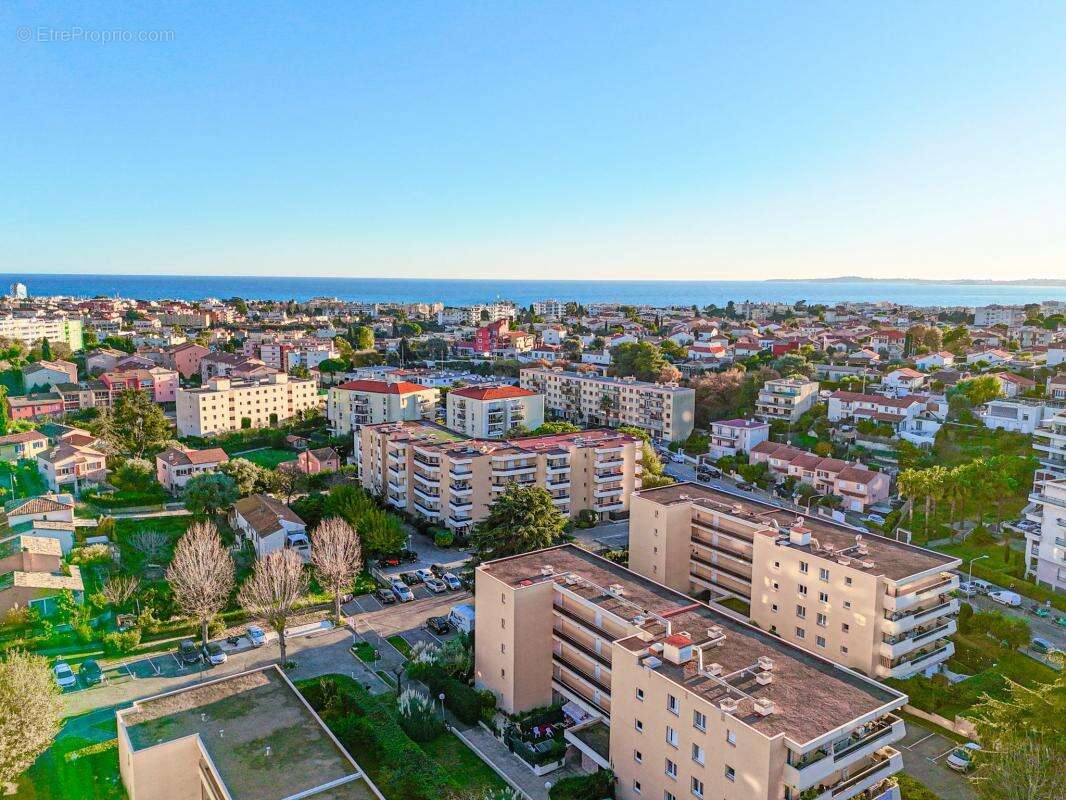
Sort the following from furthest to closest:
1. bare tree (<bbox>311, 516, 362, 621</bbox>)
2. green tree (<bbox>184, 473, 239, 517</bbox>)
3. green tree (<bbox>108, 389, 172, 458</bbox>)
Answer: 1. green tree (<bbox>108, 389, 172, 458</bbox>)
2. green tree (<bbox>184, 473, 239, 517</bbox>)
3. bare tree (<bbox>311, 516, 362, 621</bbox>)

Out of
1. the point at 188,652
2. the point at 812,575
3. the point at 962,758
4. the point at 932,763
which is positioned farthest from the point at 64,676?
the point at 962,758

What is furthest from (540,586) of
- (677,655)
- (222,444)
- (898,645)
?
(222,444)

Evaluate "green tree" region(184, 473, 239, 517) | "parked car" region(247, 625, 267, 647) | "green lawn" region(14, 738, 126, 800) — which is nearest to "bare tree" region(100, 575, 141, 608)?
"parked car" region(247, 625, 267, 647)

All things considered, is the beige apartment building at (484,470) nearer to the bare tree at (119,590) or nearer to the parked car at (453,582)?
the parked car at (453,582)

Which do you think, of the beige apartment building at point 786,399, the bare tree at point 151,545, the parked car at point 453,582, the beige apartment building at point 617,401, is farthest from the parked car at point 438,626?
the beige apartment building at point 786,399

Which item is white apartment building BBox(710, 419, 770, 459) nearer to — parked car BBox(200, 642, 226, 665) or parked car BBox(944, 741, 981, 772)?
parked car BBox(944, 741, 981, 772)

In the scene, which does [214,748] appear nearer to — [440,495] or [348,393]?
[440,495]
